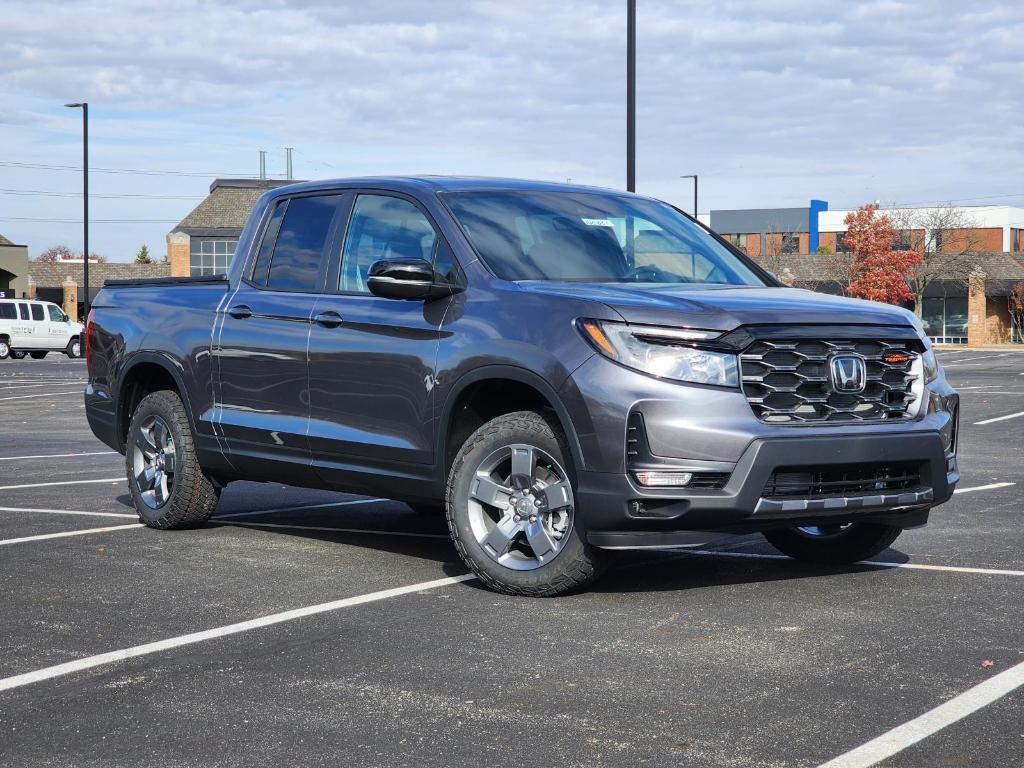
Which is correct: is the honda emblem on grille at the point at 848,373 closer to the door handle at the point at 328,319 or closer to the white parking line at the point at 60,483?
the door handle at the point at 328,319

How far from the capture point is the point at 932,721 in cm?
454

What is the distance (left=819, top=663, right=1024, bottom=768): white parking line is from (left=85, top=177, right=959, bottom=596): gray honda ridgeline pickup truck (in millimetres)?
1395

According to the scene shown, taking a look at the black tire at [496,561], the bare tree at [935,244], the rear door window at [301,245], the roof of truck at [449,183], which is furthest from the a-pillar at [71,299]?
the black tire at [496,561]

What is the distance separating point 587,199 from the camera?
7.89 m

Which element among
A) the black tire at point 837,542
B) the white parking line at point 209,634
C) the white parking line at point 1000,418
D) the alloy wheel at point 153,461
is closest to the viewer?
the white parking line at point 209,634

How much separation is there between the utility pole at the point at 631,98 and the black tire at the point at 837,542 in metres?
13.5

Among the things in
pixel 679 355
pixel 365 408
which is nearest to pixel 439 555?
pixel 365 408

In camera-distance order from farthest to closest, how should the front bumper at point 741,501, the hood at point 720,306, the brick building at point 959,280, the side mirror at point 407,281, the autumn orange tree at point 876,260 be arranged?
1. the brick building at point 959,280
2. the autumn orange tree at point 876,260
3. the side mirror at point 407,281
4. the hood at point 720,306
5. the front bumper at point 741,501

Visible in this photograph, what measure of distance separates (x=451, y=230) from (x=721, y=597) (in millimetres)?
2178

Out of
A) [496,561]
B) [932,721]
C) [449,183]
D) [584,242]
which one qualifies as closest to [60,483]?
[449,183]

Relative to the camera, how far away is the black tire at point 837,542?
7449 mm

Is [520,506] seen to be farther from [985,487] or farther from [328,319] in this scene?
[985,487]

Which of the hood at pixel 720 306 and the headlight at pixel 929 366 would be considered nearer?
the hood at pixel 720 306

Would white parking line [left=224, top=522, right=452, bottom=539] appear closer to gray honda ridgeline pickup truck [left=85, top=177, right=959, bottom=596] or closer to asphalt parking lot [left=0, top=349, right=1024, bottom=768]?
asphalt parking lot [left=0, top=349, right=1024, bottom=768]
